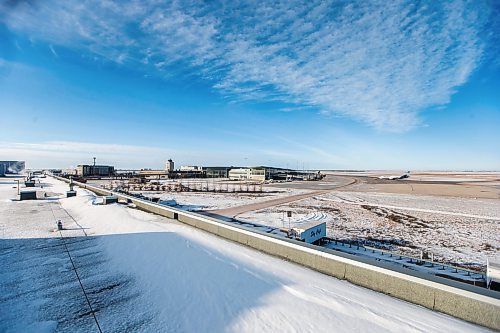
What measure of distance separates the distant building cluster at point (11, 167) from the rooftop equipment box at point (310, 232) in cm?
14553

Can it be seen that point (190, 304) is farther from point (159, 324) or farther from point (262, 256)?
point (262, 256)

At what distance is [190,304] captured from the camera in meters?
5.93

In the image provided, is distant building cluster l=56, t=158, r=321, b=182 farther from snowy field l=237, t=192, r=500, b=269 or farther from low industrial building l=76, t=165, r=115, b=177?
snowy field l=237, t=192, r=500, b=269

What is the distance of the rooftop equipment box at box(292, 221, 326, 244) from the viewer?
548 inches

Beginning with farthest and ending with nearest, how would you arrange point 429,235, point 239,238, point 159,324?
point 429,235
point 239,238
point 159,324

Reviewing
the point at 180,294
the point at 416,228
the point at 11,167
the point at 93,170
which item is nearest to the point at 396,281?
the point at 180,294

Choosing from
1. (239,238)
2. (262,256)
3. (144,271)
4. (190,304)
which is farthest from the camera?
(239,238)

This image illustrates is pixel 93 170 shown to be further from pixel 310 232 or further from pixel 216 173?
pixel 310 232

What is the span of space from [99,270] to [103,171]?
12847cm

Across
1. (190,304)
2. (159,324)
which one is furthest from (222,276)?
(159,324)

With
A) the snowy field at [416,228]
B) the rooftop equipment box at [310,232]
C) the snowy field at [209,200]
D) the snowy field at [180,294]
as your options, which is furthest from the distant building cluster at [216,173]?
the snowy field at [180,294]

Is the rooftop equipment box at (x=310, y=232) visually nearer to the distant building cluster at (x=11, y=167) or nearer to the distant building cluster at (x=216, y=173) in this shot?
the distant building cluster at (x=216, y=173)

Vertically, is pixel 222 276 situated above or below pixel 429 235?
above

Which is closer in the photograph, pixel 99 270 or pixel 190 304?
pixel 190 304
